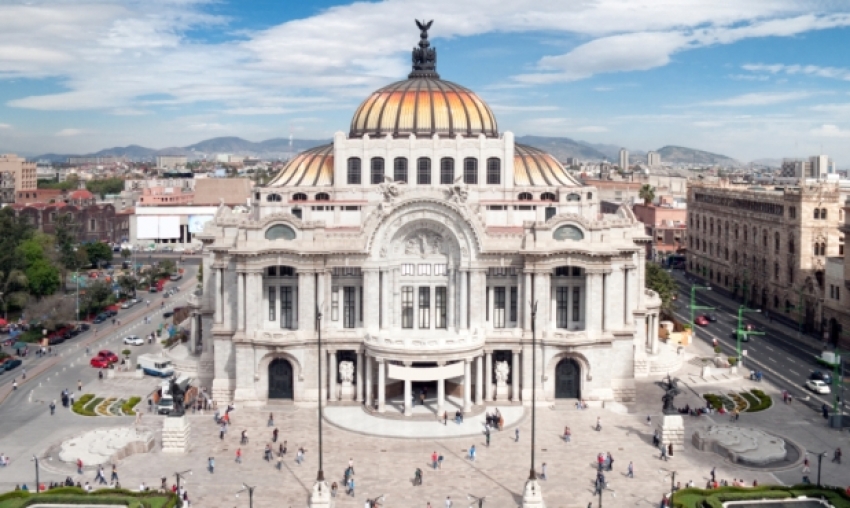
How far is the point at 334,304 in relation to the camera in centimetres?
7900

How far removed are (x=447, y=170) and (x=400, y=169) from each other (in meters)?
4.88

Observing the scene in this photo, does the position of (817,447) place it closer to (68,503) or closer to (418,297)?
(418,297)

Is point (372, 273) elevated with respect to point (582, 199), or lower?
lower

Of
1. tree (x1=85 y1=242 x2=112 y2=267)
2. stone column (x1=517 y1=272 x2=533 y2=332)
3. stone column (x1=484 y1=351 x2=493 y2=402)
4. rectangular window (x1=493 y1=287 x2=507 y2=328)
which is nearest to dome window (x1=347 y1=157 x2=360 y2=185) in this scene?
rectangular window (x1=493 y1=287 x2=507 y2=328)

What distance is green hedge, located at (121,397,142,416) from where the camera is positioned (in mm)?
77812

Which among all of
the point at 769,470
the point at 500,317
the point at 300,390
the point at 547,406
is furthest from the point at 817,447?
the point at 300,390

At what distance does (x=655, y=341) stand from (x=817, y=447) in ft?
83.6

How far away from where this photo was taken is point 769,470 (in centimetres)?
6334

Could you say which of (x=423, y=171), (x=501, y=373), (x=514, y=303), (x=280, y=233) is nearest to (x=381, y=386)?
(x=501, y=373)

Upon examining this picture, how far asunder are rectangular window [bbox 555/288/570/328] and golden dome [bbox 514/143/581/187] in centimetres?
1803

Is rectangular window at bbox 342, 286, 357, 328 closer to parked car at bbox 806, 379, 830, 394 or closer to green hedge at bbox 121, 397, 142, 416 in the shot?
green hedge at bbox 121, 397, 142, 416

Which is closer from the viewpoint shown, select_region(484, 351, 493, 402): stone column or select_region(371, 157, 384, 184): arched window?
select_region(484, 351, 493, 402): stone column

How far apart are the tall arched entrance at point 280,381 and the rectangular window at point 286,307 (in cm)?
360

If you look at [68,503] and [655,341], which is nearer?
[68,503]
